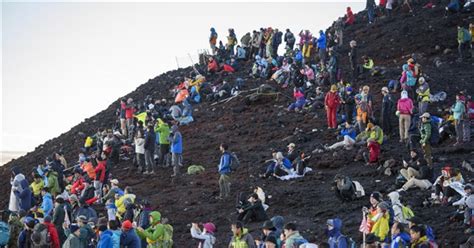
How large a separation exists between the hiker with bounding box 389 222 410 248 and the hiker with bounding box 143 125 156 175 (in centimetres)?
1733

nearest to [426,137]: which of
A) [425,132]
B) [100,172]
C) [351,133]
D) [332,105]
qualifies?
[425,132]

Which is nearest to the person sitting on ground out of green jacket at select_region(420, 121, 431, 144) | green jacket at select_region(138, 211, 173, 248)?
green jacket at select_region(138, 211, 173, 248)

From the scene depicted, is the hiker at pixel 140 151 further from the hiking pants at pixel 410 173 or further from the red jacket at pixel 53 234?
the red jacket at pixel 53 234

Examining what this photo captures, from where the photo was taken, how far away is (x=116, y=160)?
1535 inches

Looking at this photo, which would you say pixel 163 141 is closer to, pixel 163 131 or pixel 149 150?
pixel 163 131

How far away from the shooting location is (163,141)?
35156mm


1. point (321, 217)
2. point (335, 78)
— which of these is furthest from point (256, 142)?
point (321, 217)

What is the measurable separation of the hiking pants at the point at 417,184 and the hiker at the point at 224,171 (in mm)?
6177

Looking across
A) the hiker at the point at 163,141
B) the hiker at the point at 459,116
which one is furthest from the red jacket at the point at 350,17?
the hiker at the point at 459,116

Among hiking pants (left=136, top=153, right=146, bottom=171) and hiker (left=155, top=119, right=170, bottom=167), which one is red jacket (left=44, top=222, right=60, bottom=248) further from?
hiking pants (left=136, top=153, right=146, bottom=171)

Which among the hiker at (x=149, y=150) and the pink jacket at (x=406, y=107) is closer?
the pink jacket at (x=406, y=107)

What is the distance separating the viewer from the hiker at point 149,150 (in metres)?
34.4

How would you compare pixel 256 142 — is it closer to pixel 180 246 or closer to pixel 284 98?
pixel 284 98

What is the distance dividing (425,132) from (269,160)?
7002 mm
